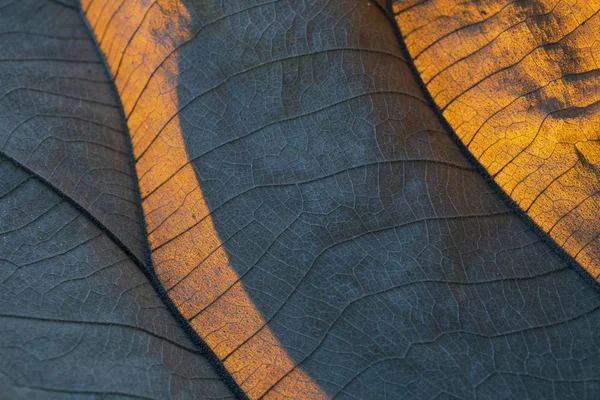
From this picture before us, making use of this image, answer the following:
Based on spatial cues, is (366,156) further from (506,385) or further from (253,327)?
(506,385)

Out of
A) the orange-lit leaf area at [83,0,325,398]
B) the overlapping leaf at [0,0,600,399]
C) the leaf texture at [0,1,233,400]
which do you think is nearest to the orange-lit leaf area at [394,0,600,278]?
the overlapping leaf at [0,0,600,399]

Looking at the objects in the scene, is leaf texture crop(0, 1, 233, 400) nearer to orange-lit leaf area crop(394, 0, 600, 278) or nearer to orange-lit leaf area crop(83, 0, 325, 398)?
orange-lit leaf area crop(83, 0, 325, 398)

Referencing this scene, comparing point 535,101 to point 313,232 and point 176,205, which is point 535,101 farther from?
point 176,205

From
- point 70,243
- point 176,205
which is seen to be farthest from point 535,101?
point 70,243

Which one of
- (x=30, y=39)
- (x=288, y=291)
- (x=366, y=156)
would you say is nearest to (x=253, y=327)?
(x=288, y=291)

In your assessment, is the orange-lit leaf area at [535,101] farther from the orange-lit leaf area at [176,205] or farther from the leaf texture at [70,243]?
the leaf texture at [70,243]

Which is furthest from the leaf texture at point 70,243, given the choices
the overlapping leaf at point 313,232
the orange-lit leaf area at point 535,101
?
the orange-lit leaf area at point 535,101
